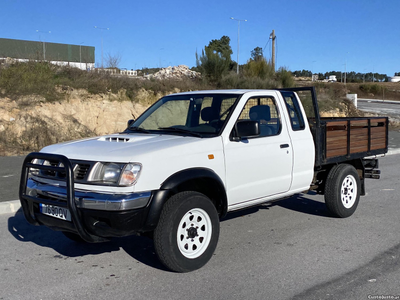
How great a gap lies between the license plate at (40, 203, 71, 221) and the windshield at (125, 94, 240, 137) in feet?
5.38

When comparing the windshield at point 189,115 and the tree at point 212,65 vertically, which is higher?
the tree at point 212,65

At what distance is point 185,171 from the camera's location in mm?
4504

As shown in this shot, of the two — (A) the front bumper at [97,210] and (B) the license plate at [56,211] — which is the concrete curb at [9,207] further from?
(A) the front bumper at [97,210]

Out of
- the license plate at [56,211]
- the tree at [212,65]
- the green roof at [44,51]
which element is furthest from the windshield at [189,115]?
the tree at [212,65]

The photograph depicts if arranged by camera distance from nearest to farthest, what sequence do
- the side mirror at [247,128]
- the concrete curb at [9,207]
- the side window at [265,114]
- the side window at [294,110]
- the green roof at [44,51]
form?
the side mirror at [247,128]
the side window at [265,114]
the side window at [294,110]
the concrete curb at [9,207]
the green roof at [44,51]

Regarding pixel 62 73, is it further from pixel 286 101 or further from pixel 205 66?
pixel 286 101

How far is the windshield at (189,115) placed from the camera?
209 inches

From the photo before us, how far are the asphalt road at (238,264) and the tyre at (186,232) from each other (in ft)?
0.54

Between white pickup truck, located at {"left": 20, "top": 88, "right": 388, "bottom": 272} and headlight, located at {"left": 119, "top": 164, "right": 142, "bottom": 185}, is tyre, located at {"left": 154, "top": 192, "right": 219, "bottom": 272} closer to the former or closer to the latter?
white pickup truck, located at {"left": 20, "top": 88, "right": 388, "bottom": 272}

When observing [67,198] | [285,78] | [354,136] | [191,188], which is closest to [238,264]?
[191,188]

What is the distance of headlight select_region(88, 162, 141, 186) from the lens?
4172 millimetres

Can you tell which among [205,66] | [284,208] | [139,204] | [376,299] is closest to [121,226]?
[139,204]

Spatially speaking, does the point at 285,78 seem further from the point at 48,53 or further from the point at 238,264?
the point at 238,264

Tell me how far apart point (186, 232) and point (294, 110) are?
8.76ft
